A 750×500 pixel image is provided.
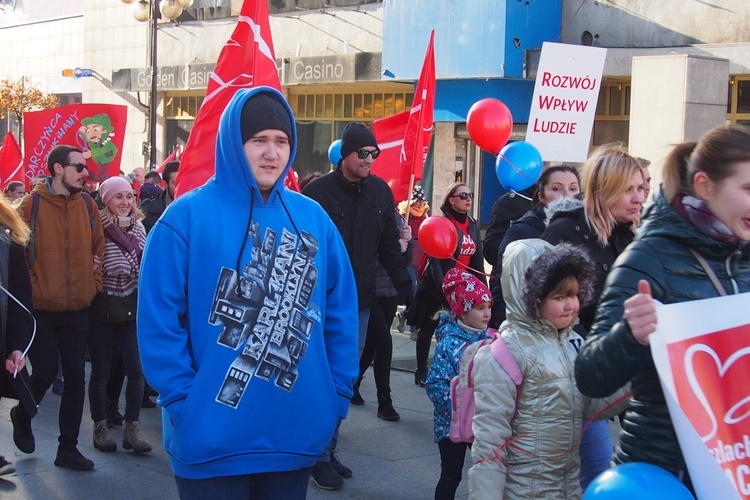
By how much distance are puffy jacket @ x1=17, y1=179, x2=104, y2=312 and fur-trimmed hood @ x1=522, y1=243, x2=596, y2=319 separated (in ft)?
11.8

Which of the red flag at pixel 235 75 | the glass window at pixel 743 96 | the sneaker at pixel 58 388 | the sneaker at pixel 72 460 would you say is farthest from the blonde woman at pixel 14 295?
the glass window at pixel 743 96

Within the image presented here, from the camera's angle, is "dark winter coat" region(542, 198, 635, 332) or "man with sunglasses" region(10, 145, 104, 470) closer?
"dark winter coat" region(542, 198, 635, 332)

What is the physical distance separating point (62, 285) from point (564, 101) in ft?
15.8

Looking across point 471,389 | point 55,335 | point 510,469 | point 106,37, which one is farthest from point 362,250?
point 106,37

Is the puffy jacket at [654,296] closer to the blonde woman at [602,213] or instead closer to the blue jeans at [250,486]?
the blue jeans at [250,486]

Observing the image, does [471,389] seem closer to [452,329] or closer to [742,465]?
[452,329]

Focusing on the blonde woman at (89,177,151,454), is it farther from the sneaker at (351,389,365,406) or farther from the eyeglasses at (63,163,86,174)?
the sneaker at (351,389,365,406)

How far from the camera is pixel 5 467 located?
248 inches

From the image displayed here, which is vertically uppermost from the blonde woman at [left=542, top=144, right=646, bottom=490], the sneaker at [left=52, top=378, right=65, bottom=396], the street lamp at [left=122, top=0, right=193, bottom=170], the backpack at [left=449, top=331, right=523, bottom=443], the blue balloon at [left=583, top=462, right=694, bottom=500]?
the street lamp at [left=122, top=0, right=193, bottom=170]

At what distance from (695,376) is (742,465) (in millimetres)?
264

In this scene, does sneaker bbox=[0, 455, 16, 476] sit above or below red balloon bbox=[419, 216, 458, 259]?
below

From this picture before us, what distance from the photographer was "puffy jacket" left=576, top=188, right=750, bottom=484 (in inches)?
107

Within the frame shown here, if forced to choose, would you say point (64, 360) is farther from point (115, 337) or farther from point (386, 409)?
point (386, 409)

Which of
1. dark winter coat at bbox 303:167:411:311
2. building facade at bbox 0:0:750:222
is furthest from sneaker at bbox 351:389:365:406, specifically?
building facade at bbox 0:0:750:222
